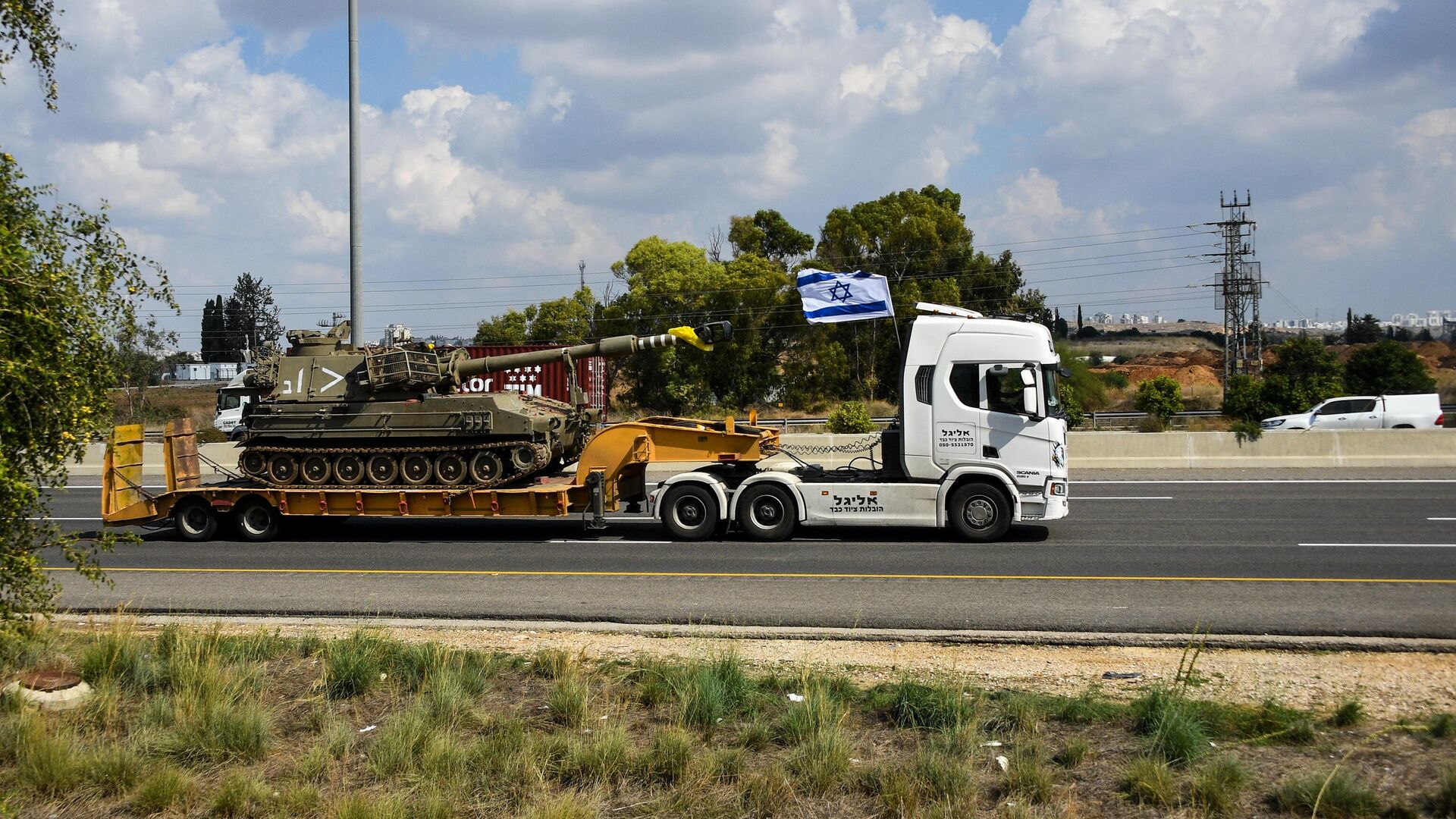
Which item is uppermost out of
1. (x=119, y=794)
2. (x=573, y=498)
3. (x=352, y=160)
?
(x=352, y=160)

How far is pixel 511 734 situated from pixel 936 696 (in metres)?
2.72

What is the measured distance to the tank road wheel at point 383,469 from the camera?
53.1 ft

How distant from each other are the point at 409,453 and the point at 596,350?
3.12m

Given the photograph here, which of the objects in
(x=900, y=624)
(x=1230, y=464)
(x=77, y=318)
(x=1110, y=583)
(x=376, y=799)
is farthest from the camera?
(x=1230, y=464)

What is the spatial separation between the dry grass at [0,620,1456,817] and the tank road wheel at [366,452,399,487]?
7.89 meters

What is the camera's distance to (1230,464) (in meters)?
23.8

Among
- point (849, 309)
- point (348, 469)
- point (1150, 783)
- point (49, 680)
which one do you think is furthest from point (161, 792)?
point (849, 309)

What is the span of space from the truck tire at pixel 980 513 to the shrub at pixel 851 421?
13106 millimetres

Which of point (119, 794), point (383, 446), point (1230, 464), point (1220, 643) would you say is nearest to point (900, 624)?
point (1220, 643)

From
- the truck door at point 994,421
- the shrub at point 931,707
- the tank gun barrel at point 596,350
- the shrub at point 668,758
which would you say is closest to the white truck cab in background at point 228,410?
the tank gun barrel at point 596,350

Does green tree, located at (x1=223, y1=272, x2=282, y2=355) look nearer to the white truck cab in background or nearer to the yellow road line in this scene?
the white truck cab in background

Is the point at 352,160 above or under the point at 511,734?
above

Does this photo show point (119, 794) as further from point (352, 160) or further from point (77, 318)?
point (352, 160)

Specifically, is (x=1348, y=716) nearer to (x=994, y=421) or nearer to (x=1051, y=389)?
(x=994, y=421)
